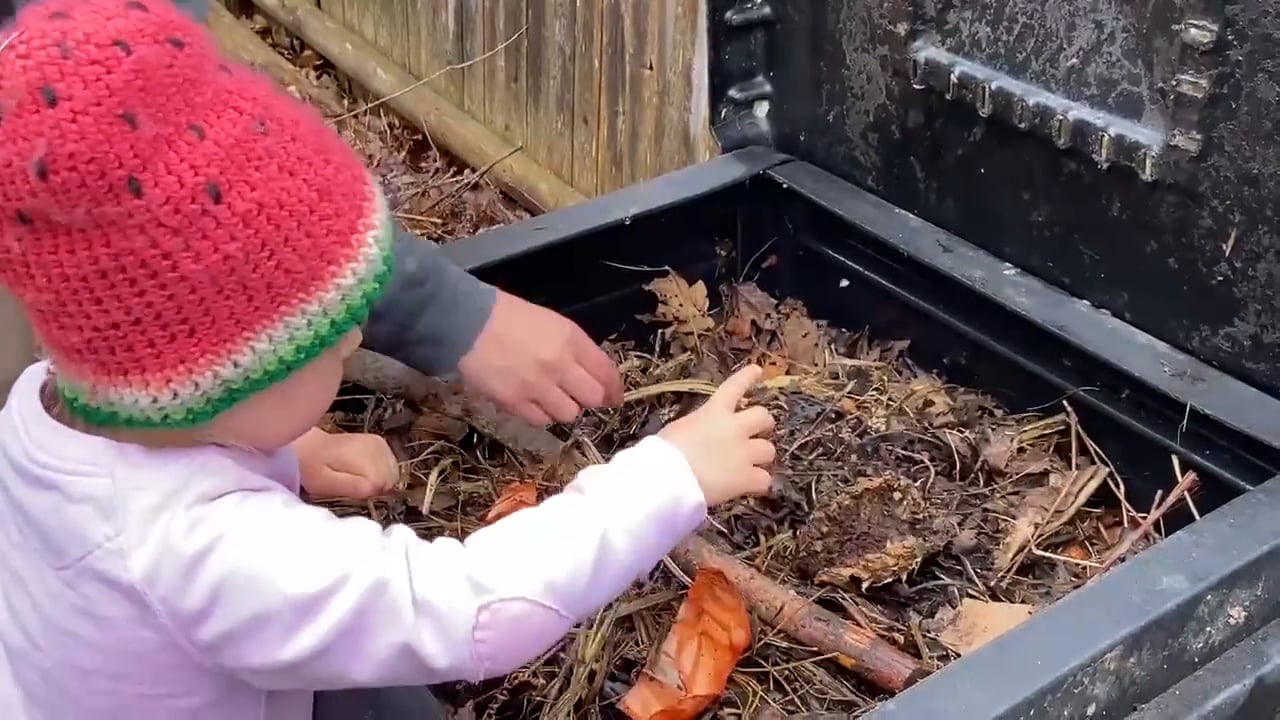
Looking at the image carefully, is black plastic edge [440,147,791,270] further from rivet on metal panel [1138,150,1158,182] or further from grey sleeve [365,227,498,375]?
rivet on metal panel [1138,150,1158,182]

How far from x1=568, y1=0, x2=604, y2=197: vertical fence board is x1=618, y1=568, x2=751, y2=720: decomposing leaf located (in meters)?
1.47

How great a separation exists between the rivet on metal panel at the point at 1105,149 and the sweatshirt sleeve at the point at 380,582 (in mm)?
673

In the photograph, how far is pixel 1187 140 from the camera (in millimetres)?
1322

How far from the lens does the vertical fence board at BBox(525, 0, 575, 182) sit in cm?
278

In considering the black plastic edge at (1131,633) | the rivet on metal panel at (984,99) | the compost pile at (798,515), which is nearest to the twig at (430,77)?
the compost pile at (798,515)

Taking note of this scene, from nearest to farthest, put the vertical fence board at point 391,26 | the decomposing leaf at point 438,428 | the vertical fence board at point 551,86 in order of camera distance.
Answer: the decomposing leaf at point 438,428, the vertical fence board at point 551,86, the vertical fence board at point 391,26

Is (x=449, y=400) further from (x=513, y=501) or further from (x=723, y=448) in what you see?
(x=723, y=448)

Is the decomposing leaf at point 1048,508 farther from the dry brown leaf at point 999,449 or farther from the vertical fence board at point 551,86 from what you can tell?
the vertical fence board at point 551,86

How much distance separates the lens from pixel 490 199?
121 inches

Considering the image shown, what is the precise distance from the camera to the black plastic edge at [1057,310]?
1.33 m

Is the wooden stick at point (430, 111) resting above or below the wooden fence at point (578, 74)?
below

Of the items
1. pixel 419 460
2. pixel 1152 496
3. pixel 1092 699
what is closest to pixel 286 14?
pixel 419 460

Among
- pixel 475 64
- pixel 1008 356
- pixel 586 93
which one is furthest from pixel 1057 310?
pixel 475 64

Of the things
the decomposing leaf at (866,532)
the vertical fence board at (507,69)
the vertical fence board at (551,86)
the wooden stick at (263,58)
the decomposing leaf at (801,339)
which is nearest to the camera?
the decomposing leaf at (866,532)
